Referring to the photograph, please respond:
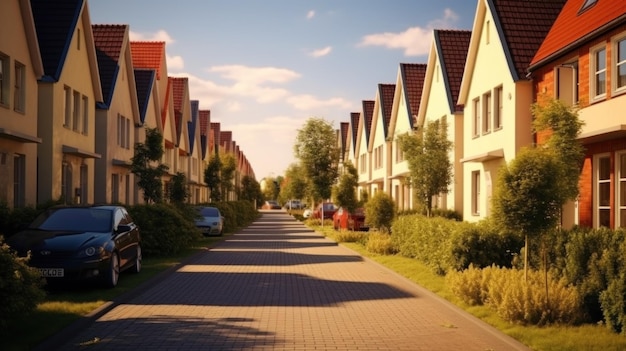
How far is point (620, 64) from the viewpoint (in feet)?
50.4

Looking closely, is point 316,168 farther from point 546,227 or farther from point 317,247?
point 546,227

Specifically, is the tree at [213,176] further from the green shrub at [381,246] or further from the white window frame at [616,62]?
the white window frame at [616,62]

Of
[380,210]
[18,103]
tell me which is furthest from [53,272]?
[380,210]

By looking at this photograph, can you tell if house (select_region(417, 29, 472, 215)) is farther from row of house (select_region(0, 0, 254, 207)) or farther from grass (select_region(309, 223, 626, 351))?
grass (select_region(309, 223, 626, 351))

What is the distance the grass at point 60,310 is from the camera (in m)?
7.62

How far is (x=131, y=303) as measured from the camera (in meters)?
11.1

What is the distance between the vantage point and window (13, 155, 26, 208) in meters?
18.7

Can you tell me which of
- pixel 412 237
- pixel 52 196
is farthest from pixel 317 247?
pixel 52 196

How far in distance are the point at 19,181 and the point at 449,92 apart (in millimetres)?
17098

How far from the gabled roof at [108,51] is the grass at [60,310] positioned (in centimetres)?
1412

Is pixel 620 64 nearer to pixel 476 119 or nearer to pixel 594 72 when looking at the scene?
pixel 594 72

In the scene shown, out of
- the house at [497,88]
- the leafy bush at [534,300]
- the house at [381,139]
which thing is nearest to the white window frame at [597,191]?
the house at [497,88]

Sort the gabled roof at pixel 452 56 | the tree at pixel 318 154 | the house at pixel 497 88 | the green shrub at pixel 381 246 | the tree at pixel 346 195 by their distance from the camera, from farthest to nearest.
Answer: the tree at pixel 318 154, the tree at pixel 346 195, the gabled roof at pixel 452 56, the green shrub at pixel 381 246, the house at pixel 497 88

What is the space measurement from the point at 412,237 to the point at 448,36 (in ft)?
46.9
